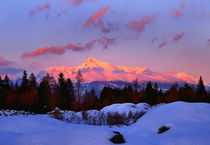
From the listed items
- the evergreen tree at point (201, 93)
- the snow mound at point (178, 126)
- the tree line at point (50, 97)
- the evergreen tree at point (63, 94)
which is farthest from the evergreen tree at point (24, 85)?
the evergreen tree at point (201, 93)

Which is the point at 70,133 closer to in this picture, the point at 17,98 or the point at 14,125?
the point at 14,125

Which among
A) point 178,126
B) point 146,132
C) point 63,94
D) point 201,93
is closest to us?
point 178,126

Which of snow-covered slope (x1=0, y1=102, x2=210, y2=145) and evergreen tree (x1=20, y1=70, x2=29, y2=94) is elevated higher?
evergreen tree (x1=20, y1=70, x2=29, y2=94)

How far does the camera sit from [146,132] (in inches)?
266

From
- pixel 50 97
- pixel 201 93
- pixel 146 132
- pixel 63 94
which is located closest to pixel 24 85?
pixel 63 94

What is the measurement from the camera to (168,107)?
801cm

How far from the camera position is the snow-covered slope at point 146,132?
515 cm

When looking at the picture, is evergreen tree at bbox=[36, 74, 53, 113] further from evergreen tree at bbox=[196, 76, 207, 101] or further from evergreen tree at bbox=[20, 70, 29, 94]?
evergreen tree at bbox=[196, 76, 207, 101]

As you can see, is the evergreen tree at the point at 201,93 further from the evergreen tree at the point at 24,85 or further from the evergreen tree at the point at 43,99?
the evergreen tree at the point at 24,85

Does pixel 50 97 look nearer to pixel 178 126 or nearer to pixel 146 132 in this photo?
pixel 146 132

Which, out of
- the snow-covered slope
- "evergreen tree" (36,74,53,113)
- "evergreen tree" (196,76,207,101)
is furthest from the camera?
"evergreen tree" (196,76,207,101)

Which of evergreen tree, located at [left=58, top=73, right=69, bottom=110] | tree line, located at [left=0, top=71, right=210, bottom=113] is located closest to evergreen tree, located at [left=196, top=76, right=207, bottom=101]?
tree line, located at [left=0, top=71, right=210, bottom=113]

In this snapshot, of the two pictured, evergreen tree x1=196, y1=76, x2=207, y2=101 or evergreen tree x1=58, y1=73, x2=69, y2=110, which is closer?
evergreen tree x1=58, y1=73, x2=69, y2=110

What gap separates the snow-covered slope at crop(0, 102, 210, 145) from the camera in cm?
515
